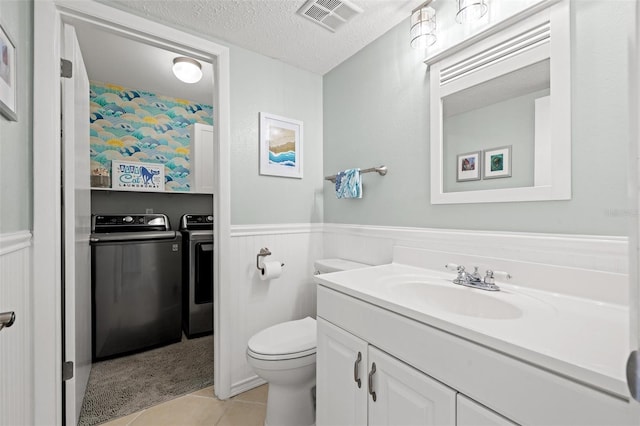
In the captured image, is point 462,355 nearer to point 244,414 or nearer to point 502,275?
point 502,275

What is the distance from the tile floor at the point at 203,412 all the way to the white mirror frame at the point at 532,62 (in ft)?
5.33

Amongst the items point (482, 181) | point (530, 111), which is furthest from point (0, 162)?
point (530, 111)

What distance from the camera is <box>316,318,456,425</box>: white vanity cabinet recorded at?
828 millimetres

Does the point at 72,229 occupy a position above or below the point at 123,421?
above

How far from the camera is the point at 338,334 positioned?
3.87ft

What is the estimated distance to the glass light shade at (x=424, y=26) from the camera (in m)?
1.40

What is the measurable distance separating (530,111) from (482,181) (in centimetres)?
32

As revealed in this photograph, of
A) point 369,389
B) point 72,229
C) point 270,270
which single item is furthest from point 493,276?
point 72,229

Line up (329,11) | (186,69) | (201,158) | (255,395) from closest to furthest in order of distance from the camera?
(329,11) → (255,395) → (186,69) → (201,158)

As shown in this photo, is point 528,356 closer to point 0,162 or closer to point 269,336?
point 269,336

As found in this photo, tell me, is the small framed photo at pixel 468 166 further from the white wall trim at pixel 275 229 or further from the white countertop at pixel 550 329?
the white wall trim at pixel 275 229

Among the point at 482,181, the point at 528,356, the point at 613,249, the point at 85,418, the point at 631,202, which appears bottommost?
the point at 85,418

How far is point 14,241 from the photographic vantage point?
1046 millimetres

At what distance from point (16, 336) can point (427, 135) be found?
1977 millimetres
